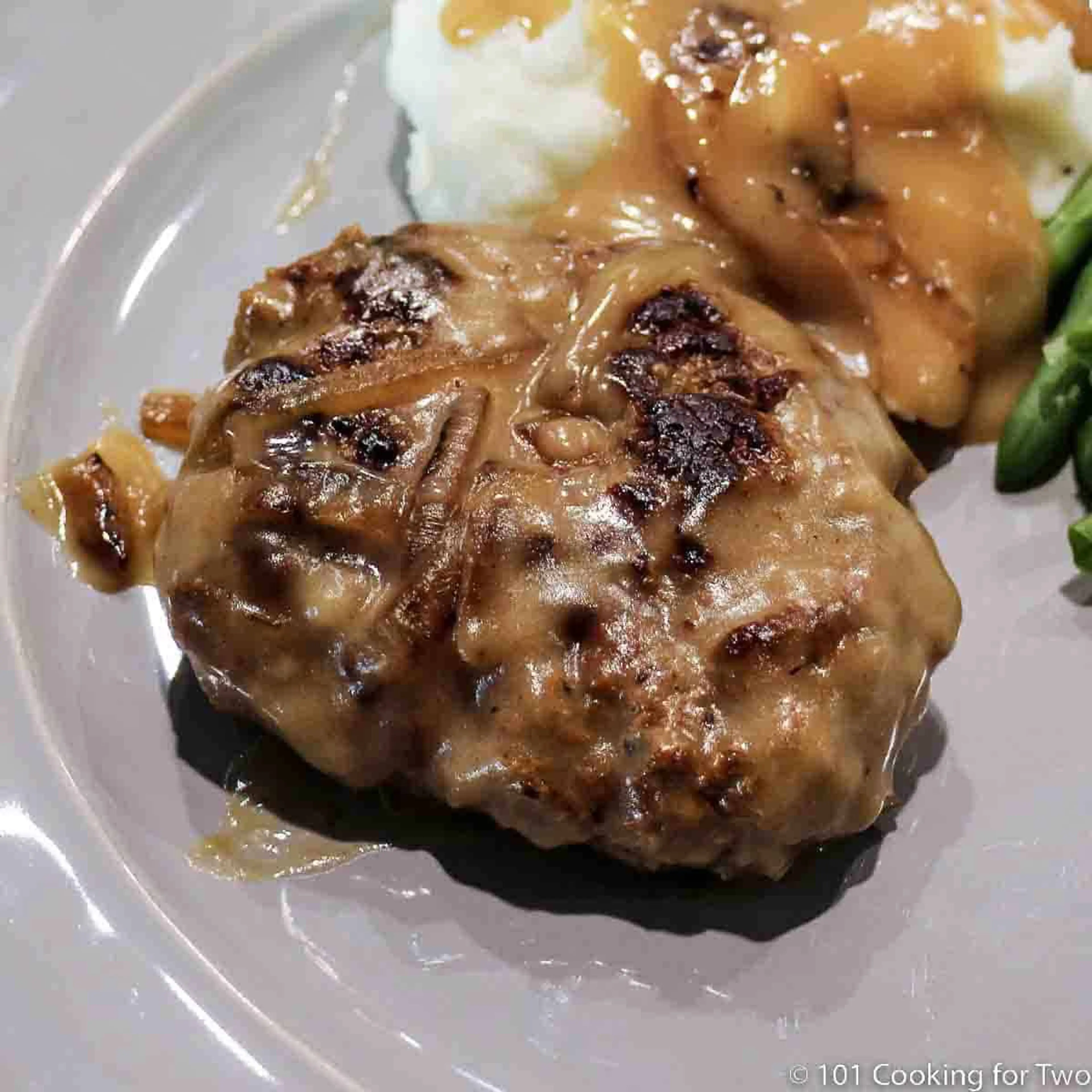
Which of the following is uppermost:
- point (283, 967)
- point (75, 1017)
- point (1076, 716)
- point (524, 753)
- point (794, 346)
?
point (794, 346)

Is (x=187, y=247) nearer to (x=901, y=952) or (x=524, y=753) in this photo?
(x=524, y=753)

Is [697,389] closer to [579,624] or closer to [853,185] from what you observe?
[579,624]

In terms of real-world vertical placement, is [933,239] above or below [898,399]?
above

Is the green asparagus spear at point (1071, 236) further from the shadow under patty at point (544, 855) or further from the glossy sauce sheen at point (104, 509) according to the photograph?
the glossy sauce sheen at point (104, 509)

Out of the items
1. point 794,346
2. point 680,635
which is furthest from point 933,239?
point 680,635

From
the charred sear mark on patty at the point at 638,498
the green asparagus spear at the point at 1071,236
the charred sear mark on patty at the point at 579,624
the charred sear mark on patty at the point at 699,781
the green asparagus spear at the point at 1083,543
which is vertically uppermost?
the charred sear mark on patty at the point at 638,498

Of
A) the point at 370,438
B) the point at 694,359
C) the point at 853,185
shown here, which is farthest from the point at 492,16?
the point at 370,438

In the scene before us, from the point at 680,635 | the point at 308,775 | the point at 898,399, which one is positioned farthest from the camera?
the point at 898,399

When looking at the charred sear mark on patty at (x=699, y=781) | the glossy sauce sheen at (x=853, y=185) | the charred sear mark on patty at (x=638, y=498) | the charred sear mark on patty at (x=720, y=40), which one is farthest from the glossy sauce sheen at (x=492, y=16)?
the charred sear mark on patty at (x=699, y=781)
